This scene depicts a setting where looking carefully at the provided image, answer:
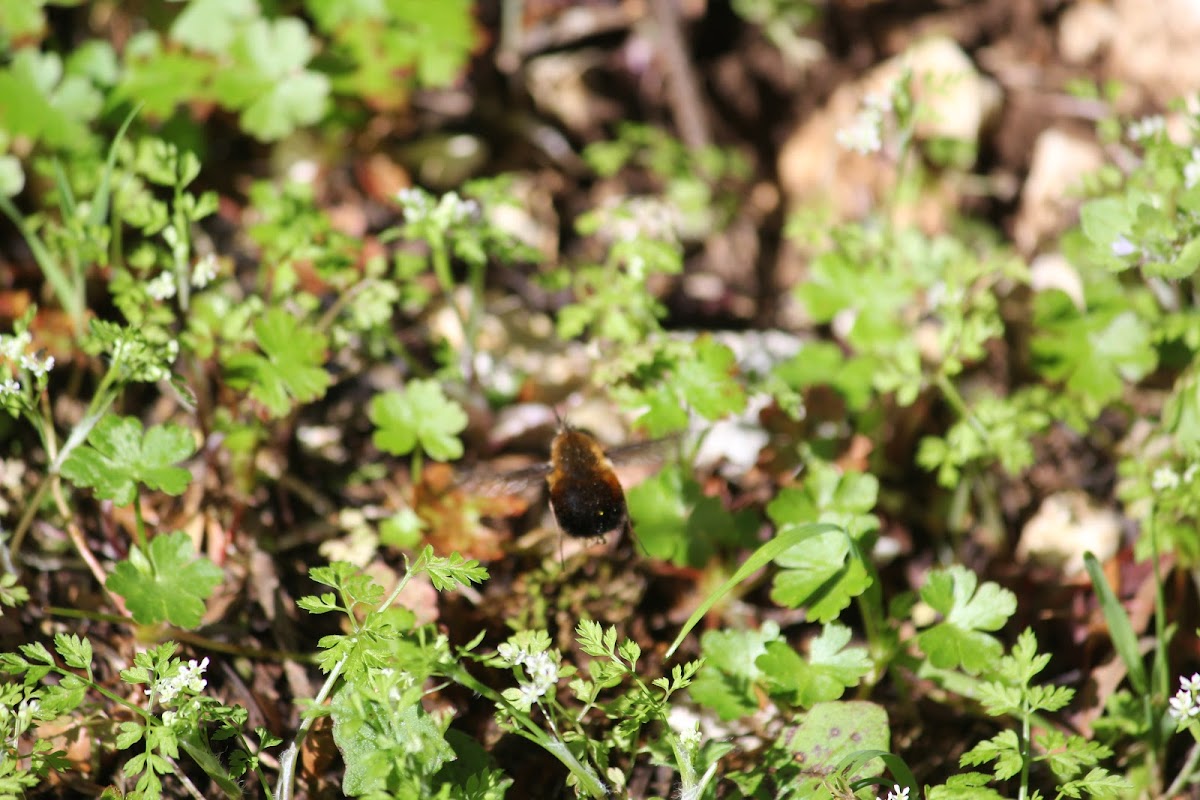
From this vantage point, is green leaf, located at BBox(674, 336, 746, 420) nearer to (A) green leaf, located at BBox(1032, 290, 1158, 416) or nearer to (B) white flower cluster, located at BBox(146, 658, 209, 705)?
(A) green leaf, located at BBox(1032, 290, 1158, 416)

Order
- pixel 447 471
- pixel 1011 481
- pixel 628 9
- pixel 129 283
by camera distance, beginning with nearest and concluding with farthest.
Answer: pixel 129 283 → pixel 447 471 → pixel 1011 481 → pixel 628 9

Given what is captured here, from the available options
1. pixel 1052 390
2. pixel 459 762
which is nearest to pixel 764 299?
pixel 1052 390

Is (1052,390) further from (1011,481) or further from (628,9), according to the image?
(628,9)

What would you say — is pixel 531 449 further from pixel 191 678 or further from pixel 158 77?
pixel 158 77

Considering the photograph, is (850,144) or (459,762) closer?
(459,762)

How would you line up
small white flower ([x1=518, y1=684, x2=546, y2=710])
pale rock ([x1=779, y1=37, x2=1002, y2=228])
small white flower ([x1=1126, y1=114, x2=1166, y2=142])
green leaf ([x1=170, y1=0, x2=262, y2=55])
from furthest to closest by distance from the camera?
pale rock ([x1=779, y1=37, x2=1002, y2=228]) → green leaf ([x1=170, y1=0, x2=262, y2=55]) → small white flower ([x1=1126, y1=114, x2=1166, y2=142]) → small white flower ([x1=518, y1=684, x2=546, y2=710])

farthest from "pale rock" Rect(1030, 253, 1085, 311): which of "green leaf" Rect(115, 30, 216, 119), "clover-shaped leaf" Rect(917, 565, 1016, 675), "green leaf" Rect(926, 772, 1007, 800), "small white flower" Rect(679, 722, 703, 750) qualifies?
"green leaf" Rect(115, 30, 216, 119)
